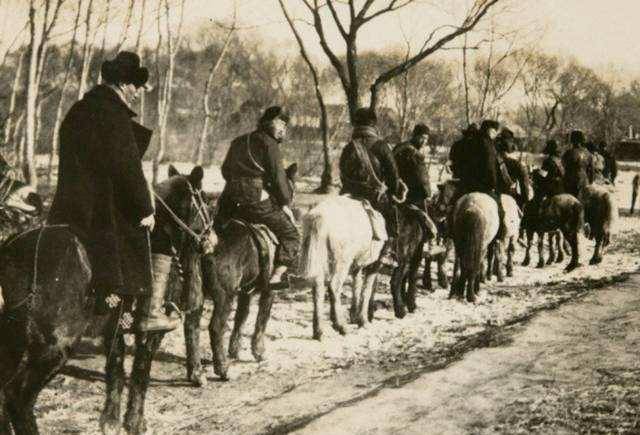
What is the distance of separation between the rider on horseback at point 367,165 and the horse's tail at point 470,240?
1.70 m

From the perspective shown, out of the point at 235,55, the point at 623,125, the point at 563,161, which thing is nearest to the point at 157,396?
the point at 563,161

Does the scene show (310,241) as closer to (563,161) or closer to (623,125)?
(563,161)

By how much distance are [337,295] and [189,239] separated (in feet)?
10.6

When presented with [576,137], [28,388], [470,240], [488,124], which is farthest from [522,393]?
[576,137]

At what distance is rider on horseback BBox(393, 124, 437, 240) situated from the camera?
11.2 m

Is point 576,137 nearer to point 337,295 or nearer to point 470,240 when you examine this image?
point 470,240

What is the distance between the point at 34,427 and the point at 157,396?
2.23 metres

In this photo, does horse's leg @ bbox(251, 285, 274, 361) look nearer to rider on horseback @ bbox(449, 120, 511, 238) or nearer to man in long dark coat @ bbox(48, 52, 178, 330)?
man in long dark coat @ bbox(48, 52, 178, 330)

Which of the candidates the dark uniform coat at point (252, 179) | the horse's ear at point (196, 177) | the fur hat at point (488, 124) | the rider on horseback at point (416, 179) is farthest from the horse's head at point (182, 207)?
the fur hat at point (488, 124)

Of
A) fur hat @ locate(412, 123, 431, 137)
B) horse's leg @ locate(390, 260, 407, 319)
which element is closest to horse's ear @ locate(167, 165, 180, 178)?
horse's leg @ locate(390, 260, 407, 319)

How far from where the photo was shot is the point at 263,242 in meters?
8.10

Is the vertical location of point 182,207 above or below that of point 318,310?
above

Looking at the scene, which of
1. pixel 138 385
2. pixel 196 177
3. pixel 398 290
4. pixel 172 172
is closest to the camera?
pixel 138 385

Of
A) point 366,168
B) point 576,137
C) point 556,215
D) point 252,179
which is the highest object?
point 576,137
